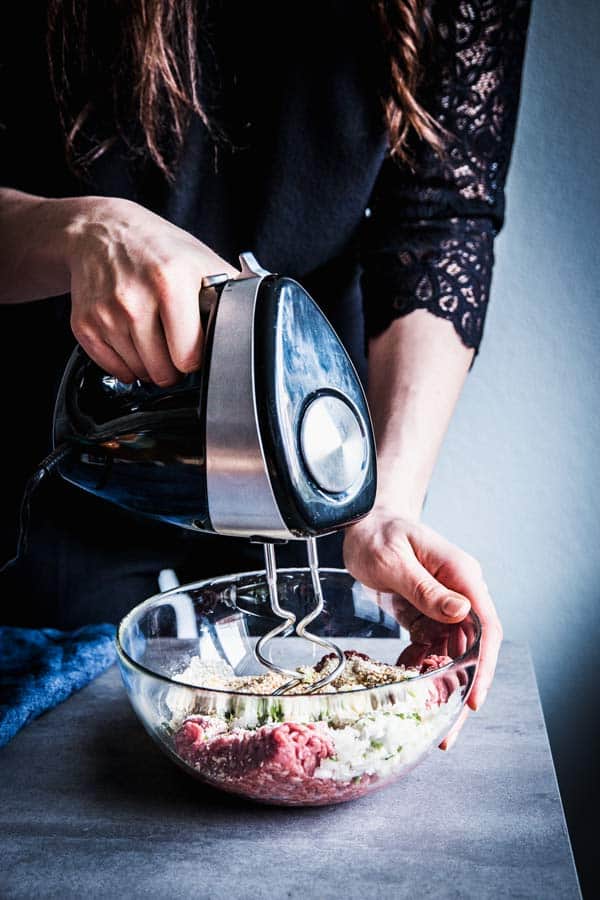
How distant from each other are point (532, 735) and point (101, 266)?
58cm

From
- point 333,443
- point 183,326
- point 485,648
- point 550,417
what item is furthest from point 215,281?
point 550,417

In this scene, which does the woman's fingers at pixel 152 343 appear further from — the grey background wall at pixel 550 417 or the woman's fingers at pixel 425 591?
the grey background wall at pixel 550 417

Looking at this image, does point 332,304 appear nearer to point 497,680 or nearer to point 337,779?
point 497,680

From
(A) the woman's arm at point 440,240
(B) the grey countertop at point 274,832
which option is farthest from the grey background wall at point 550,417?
(B) the grey countertop at point 274,832

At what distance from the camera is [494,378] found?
1.43 meters

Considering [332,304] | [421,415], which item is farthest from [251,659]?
[332,304]

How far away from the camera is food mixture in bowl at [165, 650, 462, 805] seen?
1.94 ft

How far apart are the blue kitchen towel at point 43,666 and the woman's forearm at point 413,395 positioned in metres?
0.38

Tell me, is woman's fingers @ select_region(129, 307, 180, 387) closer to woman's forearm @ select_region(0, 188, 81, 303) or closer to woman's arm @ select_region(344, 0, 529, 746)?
woman's forearm @ select_region(0, 188, 81, 303)

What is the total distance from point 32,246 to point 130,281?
0.22 m

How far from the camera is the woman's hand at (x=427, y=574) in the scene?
0.73 meters

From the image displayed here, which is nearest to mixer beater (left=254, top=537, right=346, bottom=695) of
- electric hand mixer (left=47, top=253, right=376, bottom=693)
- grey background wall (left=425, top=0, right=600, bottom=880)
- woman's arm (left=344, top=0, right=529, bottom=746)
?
electric hand mixer (left=47, top=253, right=376, bottom=693)

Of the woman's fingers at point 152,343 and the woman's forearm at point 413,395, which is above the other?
the woman's fingers at point 152,343

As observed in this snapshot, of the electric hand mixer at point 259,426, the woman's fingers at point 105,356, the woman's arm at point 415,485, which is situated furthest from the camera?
the woman's arm at point 415,485
